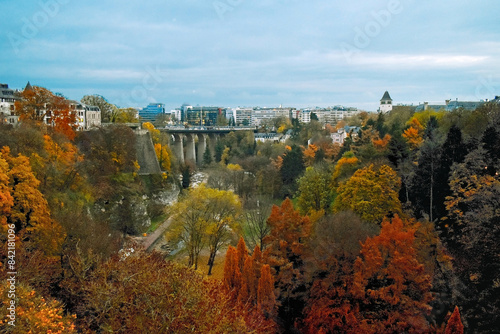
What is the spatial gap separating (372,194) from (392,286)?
29.1 ft

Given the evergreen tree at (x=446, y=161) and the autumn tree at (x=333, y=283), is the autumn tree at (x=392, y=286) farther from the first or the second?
the evergreen tree at (x=446, y=161)

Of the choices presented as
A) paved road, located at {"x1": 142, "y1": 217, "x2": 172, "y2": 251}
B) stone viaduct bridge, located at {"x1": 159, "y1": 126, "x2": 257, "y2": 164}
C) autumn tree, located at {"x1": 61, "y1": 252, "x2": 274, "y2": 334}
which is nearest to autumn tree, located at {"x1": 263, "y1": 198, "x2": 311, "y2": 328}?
autumn tree, located at {"x1": 61, "y1": 252, "x2": 274, "y2": 334}

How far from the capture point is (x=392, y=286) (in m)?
15.2

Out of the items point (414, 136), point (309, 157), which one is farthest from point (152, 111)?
point (414, 136)

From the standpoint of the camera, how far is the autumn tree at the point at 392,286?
14.9 metres

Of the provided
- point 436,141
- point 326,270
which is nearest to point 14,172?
point 326,270

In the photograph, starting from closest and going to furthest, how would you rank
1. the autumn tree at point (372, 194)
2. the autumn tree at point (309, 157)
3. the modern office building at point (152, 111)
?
1. the autumn tree at point (372, 194)
2. the autumn tree at point (309, 157)
3. the modern office building at point (152, 111)

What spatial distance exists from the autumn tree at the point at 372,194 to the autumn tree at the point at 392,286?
21.9ft

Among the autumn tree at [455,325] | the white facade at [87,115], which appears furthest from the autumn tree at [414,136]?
the white facade at [87,115]

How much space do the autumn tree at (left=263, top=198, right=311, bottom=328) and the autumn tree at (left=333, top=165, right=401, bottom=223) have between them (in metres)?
5.54

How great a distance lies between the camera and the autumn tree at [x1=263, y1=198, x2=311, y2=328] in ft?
57.5

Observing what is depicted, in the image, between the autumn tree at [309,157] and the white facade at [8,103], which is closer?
the white facade at [8,103]

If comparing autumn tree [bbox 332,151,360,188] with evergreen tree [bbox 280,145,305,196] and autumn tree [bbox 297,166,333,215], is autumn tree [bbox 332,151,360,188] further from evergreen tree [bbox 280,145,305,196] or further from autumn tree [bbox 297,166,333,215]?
evergreen tree [bbox 280,145,305,196]

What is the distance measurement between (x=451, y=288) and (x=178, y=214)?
14931 mm
